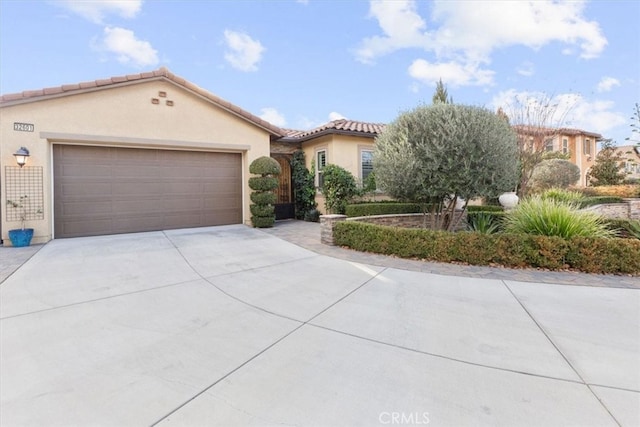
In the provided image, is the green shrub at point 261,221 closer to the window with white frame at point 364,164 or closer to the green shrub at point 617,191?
the window with white frame at point 364,164

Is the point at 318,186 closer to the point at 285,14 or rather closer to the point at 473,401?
the point at 285,14

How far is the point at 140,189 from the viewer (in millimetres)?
9484

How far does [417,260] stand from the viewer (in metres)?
6.43

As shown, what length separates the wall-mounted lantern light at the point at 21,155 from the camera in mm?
7641

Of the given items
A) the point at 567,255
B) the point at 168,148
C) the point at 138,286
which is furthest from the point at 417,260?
the point at 168,148

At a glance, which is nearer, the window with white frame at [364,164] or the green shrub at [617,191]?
the window with white frame at [364,164]

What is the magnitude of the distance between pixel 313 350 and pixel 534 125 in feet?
49.4

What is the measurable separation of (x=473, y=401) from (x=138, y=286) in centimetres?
475

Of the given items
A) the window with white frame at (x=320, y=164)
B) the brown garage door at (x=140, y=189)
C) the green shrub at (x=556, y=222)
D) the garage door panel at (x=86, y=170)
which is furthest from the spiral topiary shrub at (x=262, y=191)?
the green shrub at (x=556, y=222)

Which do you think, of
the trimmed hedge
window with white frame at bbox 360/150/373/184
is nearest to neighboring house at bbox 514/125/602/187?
window with white frame at bbox 360/150/373/184

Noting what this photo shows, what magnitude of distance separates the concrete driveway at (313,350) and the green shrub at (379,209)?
5.51 m

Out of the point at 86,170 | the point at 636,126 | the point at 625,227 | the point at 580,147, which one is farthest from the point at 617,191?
the point at 86,170

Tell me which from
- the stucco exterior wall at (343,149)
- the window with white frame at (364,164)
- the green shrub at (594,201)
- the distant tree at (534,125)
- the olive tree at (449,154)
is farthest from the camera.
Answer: the window with white frame at (364,164)

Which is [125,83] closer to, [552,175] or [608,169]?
[552,175]
